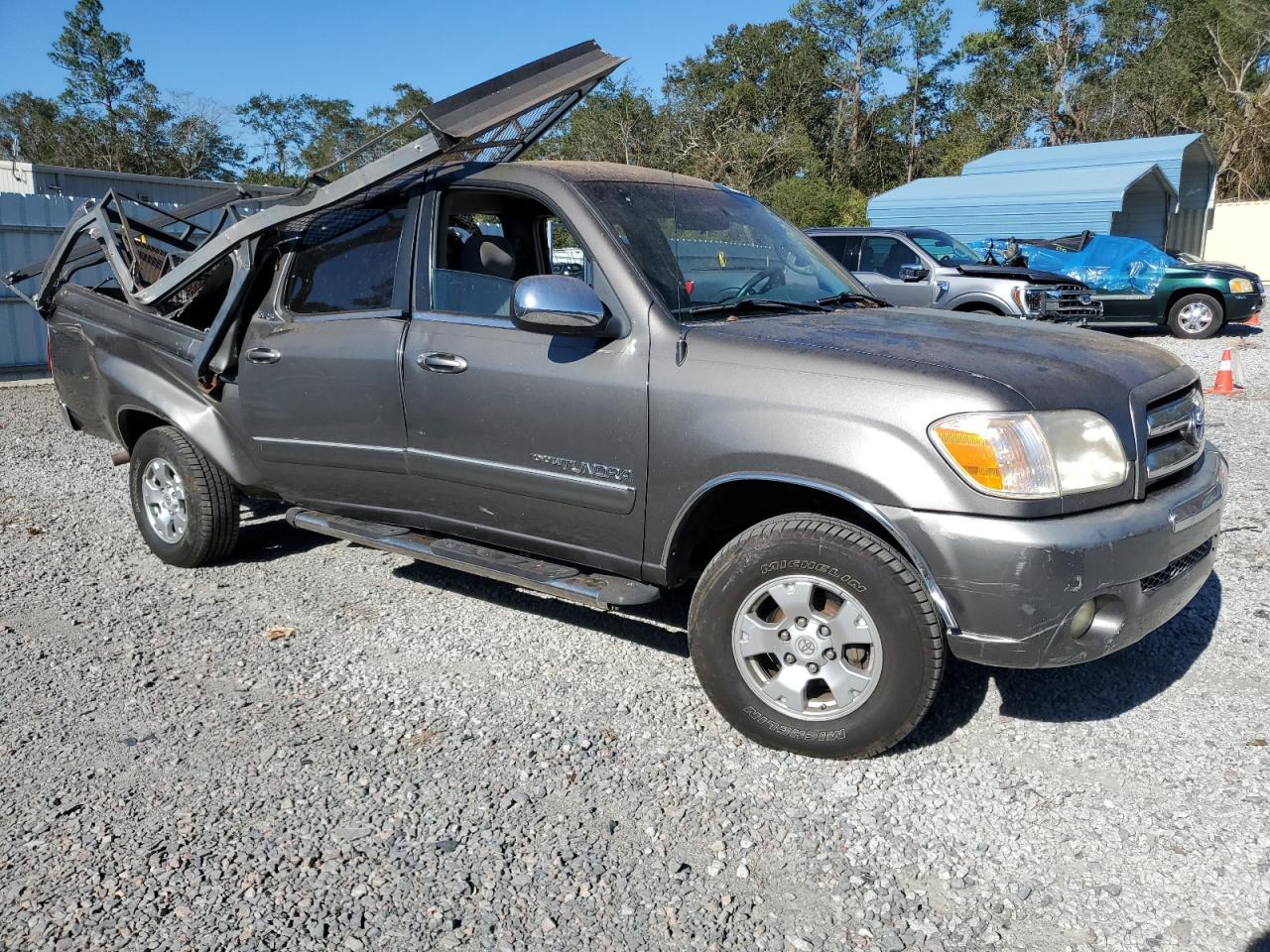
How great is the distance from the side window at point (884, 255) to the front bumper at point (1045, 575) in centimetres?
1108

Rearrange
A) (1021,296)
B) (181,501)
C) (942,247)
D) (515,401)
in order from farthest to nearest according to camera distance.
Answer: (942,247) < (1021,296) < (181,501) < (515,401)

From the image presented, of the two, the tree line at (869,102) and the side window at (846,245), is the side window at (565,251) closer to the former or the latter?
the side window at (846,245)

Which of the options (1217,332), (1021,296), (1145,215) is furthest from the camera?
(1145,215)

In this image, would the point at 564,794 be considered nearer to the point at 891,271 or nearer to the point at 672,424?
the point at 672,424

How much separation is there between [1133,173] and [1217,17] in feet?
84.1

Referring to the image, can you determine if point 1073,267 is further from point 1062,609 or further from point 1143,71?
point 1143,71

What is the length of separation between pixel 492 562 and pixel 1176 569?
8.04ft

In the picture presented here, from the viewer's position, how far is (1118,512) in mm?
3186

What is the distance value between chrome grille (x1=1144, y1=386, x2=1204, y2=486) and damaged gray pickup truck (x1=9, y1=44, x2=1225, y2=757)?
0.02m

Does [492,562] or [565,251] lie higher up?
[565,251]

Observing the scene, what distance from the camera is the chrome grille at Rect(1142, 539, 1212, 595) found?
3301 mm

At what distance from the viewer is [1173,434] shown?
3.61 m

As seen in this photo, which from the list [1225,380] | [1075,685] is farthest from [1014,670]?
[1225,380]

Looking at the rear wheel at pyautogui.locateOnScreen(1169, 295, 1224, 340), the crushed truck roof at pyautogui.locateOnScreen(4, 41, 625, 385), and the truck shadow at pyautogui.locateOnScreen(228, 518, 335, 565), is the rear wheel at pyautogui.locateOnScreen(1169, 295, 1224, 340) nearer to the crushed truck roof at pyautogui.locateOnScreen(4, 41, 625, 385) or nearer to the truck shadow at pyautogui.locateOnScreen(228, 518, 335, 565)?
the crushed truck roof at pyautogui.locateOnScreen(4, 41, 625, 385)
